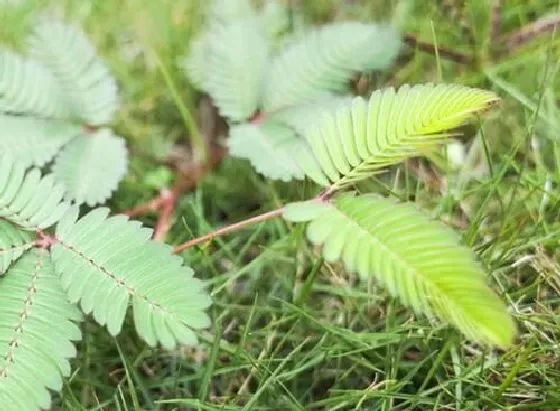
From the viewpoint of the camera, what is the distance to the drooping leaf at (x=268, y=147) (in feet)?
3.90

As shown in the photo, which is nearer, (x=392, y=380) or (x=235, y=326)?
(x=392, y=380)

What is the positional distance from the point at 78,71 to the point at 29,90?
0.09 metres

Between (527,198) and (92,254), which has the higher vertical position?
(92,254)

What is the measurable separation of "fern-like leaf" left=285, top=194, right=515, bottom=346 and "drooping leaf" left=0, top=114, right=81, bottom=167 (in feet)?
1.58

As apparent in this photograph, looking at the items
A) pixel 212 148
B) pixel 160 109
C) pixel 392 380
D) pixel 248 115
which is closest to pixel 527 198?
pixel 392 380

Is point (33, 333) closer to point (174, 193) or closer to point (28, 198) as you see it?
point (28, 198)

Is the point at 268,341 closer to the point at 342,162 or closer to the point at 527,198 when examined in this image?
the point at 342,162

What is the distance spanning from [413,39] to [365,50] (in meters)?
0.16

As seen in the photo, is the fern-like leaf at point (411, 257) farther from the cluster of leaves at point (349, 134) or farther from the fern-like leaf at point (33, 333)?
the fern-like leaf at point (33, 333)

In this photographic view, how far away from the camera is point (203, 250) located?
118 cm

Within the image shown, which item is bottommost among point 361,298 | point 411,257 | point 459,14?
point 361,298

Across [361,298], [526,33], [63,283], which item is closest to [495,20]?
[526,33]

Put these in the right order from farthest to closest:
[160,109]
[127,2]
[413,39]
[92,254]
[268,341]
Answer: [127,2] < [160,109] < [413,39] < [268,341] < [92,254]

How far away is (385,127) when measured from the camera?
0.97 meters
